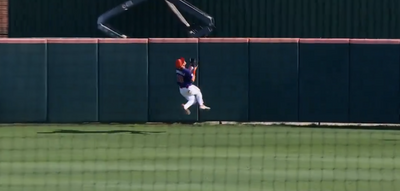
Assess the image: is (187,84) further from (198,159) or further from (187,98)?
(198,159)

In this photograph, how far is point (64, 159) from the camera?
1342 centimetres

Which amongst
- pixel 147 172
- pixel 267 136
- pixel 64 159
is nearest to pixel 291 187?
pixel 147 172
